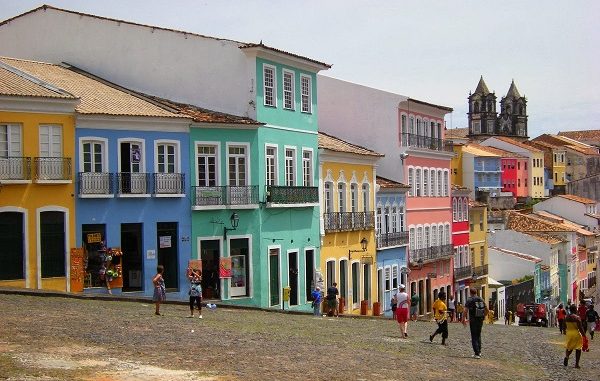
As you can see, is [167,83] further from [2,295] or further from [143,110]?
[2,295]

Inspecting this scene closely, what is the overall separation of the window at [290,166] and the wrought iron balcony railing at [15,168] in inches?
475

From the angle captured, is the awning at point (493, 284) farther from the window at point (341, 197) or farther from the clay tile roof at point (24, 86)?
the clay tile roof at point (24, 86)

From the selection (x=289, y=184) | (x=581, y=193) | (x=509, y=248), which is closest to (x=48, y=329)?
(x=289, y=184)

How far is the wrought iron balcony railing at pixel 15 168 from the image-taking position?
3253 cm

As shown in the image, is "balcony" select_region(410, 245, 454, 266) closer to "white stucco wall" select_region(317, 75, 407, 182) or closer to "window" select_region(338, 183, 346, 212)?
"white stucco wall" select_region(317, 75, 407, 182)

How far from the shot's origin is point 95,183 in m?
34.5

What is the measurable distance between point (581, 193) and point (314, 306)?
9534 centimetres

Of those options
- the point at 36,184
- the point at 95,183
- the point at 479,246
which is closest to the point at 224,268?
the point at 95,183

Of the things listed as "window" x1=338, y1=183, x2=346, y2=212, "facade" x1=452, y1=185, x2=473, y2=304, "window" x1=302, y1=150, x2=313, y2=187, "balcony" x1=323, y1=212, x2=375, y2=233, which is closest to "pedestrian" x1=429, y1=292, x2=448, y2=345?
"window" x1=302, y1=150, x2=313, y2=187

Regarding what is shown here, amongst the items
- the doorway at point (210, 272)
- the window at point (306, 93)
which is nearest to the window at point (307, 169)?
the window at point (306, 93)

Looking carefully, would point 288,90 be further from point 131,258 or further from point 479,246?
point 479,246

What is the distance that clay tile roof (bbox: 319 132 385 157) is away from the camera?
47053 millimetres

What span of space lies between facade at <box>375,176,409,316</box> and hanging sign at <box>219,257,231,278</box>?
14487 mm

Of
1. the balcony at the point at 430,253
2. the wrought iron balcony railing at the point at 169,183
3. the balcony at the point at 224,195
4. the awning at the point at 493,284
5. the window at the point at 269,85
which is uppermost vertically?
the window at the point at 269,85
